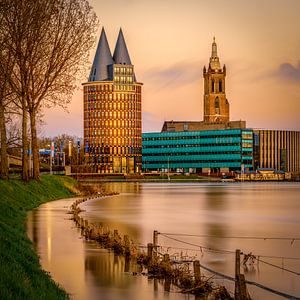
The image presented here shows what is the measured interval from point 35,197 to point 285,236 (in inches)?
1272

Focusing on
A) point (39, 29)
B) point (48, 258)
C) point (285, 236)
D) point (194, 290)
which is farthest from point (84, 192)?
point (194, 290)

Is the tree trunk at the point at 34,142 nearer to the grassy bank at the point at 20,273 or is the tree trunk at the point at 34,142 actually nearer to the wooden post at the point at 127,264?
the grassy bank at the point at 20,273

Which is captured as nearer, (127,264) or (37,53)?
(127,264)

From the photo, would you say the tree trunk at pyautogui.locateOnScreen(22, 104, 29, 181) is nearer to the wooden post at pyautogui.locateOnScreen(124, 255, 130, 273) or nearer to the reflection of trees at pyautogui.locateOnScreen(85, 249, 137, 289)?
the reflection of trees at pyautogui.locateOnScreen(85, 249, 137, 289)

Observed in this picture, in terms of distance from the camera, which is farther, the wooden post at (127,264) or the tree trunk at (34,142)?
the tree trunk at (34,142)

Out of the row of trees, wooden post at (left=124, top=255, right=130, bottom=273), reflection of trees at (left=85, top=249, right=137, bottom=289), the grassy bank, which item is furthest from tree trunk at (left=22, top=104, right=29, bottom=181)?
wooden post at (left=124, top=255, right=130, bottom=273)

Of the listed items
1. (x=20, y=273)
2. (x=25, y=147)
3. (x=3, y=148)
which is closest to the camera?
(x=20, y=273)

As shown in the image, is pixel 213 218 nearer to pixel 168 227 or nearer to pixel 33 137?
pixel 168 227

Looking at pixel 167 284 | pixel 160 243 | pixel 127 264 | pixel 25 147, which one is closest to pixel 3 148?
pixel 25 147

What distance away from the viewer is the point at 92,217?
58094 millimetres

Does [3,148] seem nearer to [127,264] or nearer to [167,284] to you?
[127,264]

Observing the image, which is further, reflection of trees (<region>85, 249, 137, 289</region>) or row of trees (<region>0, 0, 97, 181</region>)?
row of trees (<region>0, 0, 97, 181</region>)

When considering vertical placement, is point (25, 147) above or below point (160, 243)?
above

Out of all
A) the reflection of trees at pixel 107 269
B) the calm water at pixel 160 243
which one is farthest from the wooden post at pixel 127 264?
the calm water at pixel 160 243
